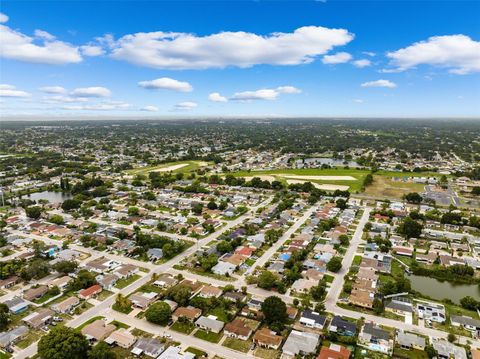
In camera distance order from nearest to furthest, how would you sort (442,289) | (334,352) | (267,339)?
(334,352) → (267,339) → (442,289)

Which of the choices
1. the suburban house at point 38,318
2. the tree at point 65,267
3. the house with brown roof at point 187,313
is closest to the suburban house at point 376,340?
the house with brown roof at point 187,313

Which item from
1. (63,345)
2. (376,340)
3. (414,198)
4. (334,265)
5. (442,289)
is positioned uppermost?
(414,198)

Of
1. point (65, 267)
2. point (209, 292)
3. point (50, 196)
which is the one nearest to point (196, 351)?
point (209, 292)

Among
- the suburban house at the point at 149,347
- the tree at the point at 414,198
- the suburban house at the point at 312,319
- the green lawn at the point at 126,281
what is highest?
the tree at the point at 414,198

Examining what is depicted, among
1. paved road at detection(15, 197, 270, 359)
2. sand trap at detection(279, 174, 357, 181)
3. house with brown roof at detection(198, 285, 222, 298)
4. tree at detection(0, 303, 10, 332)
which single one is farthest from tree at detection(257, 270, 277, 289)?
sand trap at detection(279, 174, 357, 181)

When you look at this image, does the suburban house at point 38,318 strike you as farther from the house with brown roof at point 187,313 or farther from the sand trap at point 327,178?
the sand trap at point 327,178

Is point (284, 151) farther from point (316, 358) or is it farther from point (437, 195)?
point (316, 358)

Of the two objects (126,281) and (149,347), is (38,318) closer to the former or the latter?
(126,281)
